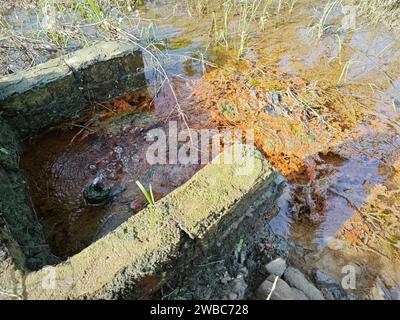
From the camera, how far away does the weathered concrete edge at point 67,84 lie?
266 centimetres

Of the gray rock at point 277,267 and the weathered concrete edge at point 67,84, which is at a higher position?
the weathered concrete edge at point 67,84

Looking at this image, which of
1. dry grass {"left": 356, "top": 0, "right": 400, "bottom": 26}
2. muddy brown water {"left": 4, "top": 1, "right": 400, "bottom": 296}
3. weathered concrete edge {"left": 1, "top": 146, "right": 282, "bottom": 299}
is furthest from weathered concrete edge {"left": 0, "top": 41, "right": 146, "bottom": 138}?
dry grass {"left": 356, "top": 0, "right": 400, "bottom": 26}

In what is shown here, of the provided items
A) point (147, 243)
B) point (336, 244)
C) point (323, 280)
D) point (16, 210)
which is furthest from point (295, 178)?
point (16, 210)

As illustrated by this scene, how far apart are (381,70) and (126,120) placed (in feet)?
9.60

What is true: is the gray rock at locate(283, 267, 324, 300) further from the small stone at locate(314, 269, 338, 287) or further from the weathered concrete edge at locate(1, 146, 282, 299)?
the weathered concrete edge at locate(1, 146, 282, 299)

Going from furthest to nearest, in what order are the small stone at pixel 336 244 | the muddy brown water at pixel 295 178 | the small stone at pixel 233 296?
the muddy brown water at pixel 295 178 < the small stone at pixel 336 244 < the small stone at pixel 233 296

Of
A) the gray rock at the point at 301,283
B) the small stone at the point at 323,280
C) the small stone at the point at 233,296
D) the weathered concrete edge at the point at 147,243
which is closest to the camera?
the weathered concrete edge at the point at 147,243

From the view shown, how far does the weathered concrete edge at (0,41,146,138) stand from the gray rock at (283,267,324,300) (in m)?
2.38

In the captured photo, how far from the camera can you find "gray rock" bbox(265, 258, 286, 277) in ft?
6.42

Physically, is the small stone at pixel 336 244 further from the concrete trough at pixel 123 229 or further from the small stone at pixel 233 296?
the small stone at pixel 233 296

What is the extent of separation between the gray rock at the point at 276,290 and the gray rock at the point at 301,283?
0.11 metres

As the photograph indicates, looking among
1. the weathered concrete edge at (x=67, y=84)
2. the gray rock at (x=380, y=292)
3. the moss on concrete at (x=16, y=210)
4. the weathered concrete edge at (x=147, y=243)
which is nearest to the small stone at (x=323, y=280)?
the gray rock at (x=380, y=292)

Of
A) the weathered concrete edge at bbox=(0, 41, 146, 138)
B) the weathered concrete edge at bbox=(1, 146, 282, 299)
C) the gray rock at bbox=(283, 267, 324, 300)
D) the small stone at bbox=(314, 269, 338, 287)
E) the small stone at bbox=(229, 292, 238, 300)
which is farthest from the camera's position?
the weathered concrete edge at bbox=(0, 41, 146, 138)

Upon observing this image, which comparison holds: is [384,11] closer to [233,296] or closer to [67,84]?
[67,84]
